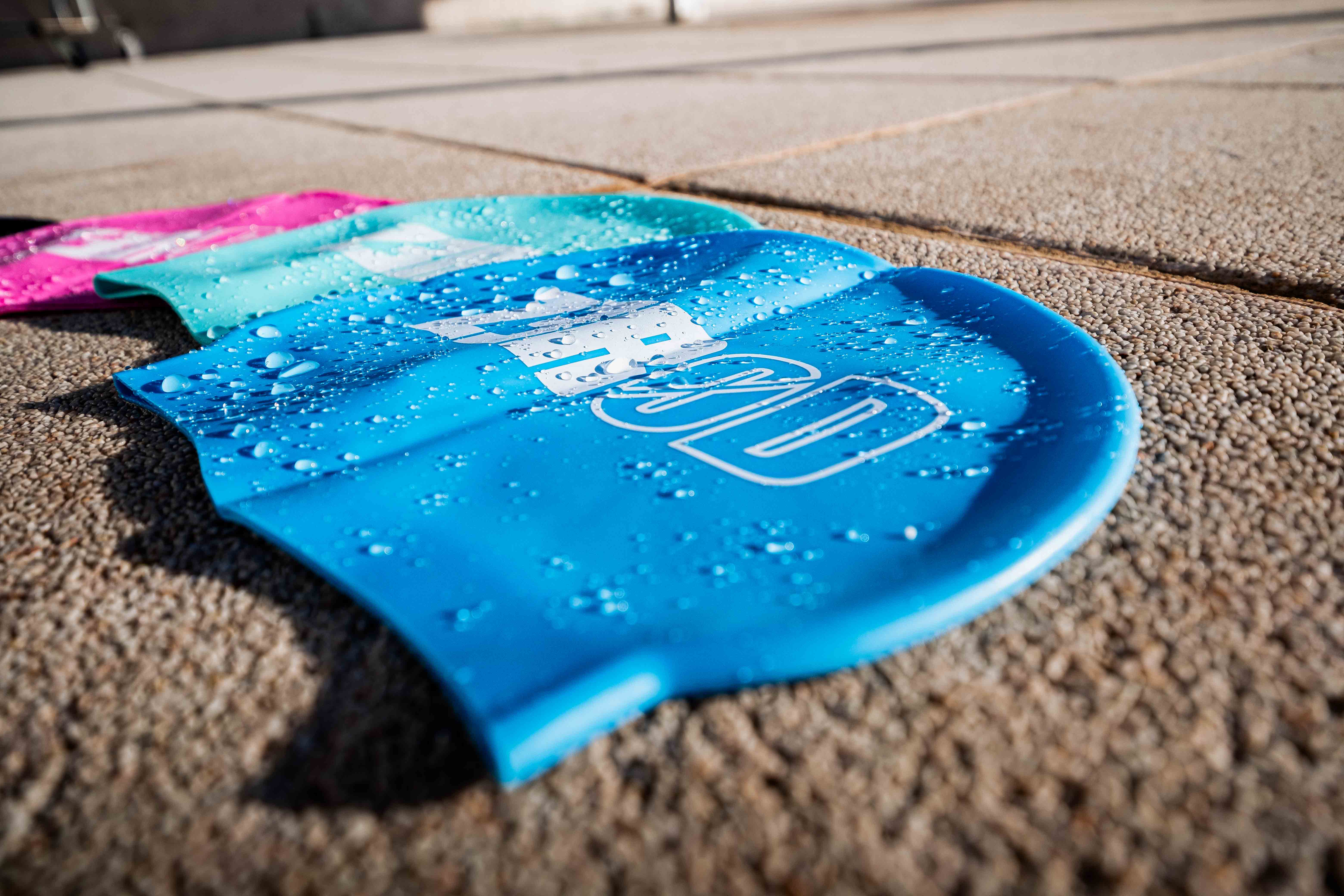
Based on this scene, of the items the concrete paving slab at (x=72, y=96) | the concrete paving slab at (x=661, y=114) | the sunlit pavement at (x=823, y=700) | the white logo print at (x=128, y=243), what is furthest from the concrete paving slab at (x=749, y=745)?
the concrete paving slab at (x=72, y=96)

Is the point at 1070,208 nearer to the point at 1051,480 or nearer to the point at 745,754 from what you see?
the point at 1051,480

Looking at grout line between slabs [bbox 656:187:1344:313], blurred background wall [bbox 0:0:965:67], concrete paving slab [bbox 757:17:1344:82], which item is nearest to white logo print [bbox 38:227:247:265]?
grout line between slabs [bbox 656:187:1344:313]

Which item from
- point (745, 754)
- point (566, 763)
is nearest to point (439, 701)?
point (566, 763)

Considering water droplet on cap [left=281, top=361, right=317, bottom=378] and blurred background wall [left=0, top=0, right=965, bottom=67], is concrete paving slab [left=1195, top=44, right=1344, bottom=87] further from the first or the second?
blurred background wall [left=0, top=0, right=965, bottom=67]

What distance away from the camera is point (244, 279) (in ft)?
5.12

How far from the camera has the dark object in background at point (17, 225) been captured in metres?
2.16

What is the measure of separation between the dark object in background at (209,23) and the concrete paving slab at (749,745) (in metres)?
11.1

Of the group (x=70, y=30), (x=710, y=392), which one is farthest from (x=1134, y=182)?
(x=70, y=30)

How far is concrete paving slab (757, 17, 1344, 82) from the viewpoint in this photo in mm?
3928

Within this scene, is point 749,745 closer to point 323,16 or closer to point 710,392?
point 710,392

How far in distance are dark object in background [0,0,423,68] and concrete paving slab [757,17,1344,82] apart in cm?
867

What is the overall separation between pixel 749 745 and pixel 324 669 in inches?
13.7

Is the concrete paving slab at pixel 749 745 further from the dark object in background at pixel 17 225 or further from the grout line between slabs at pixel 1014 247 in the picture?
the dark object in background at pixel 17 225

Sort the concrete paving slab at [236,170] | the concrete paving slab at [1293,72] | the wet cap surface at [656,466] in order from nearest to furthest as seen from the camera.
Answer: the wet cap surface at [656,466]
the concrete paving slab at [236,170]
the concrete paving slab at [1293,72]
